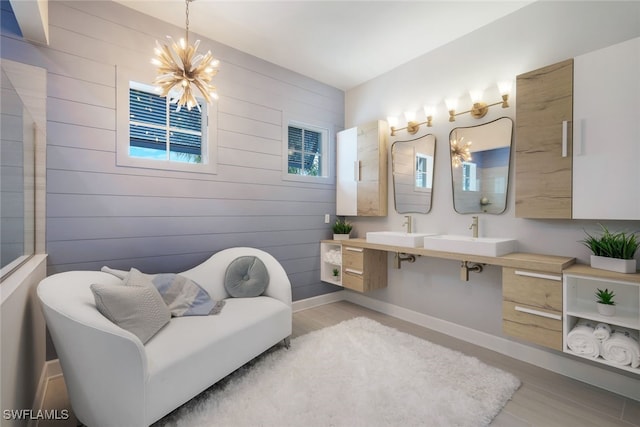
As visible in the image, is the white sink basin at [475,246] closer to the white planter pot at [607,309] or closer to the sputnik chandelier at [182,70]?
the white planter pot at [607,309]

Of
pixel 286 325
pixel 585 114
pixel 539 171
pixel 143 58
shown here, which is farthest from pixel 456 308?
pixel 143 58

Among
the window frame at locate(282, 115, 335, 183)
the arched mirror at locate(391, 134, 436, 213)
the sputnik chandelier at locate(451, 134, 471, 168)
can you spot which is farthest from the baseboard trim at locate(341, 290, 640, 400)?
the window frame at locate(282, 115, 335, 183)

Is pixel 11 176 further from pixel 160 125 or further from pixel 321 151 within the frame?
pixel 321 151

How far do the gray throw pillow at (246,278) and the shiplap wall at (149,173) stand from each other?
1.60 ft

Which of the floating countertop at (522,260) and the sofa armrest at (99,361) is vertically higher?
the floating countertop at (522,260)

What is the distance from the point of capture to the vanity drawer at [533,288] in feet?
6.39

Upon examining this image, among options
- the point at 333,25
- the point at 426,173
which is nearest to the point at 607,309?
the point at 426,173

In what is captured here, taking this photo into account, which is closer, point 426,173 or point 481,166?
point 481,166

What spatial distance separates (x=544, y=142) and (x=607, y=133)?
34 cm

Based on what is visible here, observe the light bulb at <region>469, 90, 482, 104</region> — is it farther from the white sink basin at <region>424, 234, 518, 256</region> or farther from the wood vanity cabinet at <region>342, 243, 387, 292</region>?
the wood vanity cabinet at <region>342, 243, 387, 292</region>

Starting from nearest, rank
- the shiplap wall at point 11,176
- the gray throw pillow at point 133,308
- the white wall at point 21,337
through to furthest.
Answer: the white wall at point 21,337 < the shiplap wall at point 11,176 < the gray throw pillow at point 133,308

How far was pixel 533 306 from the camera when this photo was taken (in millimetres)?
2045

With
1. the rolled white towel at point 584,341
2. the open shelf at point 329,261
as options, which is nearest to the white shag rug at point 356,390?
the rolled white towel at point 584,341

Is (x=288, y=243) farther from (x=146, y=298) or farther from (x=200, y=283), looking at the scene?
(x=146, y=298)
